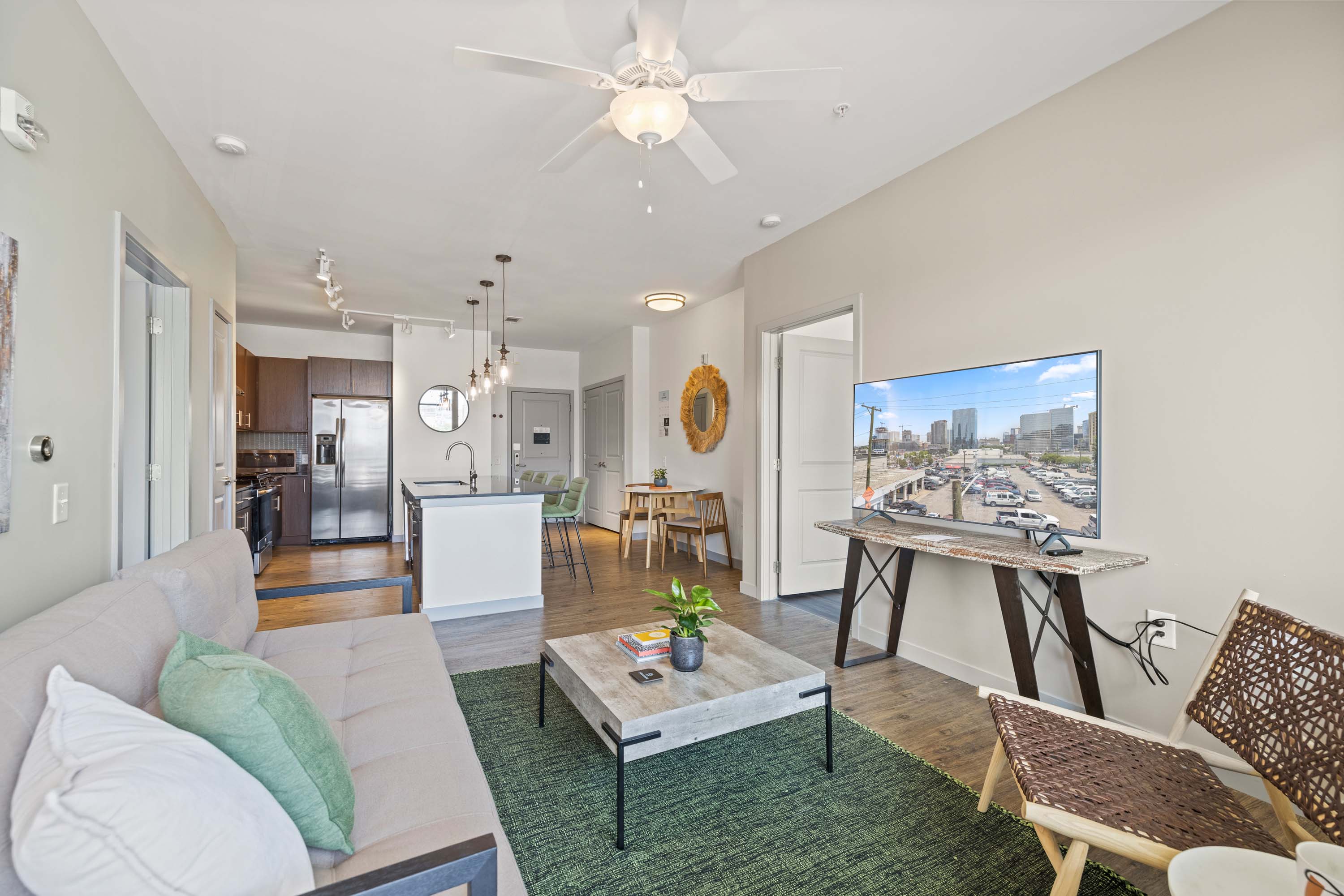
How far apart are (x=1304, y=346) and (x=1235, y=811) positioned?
57.7 inches

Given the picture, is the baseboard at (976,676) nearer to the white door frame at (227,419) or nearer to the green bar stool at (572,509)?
the green bar stool at (572,509)

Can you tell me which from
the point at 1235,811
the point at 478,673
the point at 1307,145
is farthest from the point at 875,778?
the point at 1307,145

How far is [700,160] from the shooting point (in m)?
2.39

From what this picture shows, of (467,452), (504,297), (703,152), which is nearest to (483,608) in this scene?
(504,297)

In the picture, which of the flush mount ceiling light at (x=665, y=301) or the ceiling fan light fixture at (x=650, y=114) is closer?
the ceiling fan light fixture at (x=650, y=114)

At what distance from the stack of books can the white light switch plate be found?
71.7 inches

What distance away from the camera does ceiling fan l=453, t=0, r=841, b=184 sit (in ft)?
5.87

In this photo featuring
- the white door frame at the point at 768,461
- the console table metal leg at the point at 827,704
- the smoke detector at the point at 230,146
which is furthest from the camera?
the white door frame at the point at 768,461

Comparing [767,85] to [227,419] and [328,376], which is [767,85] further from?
[328,376]

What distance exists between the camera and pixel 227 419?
4172 mm

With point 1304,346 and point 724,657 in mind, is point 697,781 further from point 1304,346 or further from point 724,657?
point 1304,346

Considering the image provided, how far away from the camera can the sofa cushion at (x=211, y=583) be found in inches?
65.0

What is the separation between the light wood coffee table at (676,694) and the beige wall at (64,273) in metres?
1.57

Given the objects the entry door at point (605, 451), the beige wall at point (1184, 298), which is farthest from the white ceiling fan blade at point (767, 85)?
the entry door at point (605, 451)
